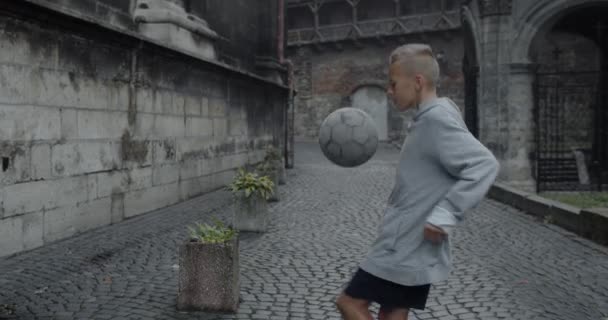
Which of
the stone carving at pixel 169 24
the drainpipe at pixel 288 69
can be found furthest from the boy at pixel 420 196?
the drainpipe at pixel 288 69

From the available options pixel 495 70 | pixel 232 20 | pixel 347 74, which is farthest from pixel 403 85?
pixel 347 74

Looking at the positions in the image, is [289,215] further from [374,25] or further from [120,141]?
[374,25]

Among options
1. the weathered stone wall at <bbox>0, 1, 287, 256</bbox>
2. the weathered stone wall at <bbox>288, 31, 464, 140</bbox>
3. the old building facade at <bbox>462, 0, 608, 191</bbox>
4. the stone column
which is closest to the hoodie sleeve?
the weathered stone wall at <bbox>0, 1, 287, 256</bbox>

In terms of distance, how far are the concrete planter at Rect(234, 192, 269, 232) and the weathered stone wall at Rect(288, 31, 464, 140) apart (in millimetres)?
24766

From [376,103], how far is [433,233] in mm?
31364

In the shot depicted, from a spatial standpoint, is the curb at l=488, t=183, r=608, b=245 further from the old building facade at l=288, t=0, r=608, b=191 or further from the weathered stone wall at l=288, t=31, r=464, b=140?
the weathered stone wall at l=288, t=31, r=464, b=140

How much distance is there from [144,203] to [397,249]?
664cm

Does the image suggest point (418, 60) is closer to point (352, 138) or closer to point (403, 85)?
point (403, 85)

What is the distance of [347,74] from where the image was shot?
33.3 m

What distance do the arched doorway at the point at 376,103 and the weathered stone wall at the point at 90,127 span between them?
74.8 ft

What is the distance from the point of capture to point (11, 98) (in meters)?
5.66

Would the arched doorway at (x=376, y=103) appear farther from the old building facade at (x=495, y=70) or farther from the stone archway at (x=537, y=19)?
the stone archway at (x=537, y=19)

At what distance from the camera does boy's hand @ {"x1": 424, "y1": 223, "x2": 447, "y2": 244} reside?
2191 millimetres

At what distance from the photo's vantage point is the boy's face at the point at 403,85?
93.4 inches
